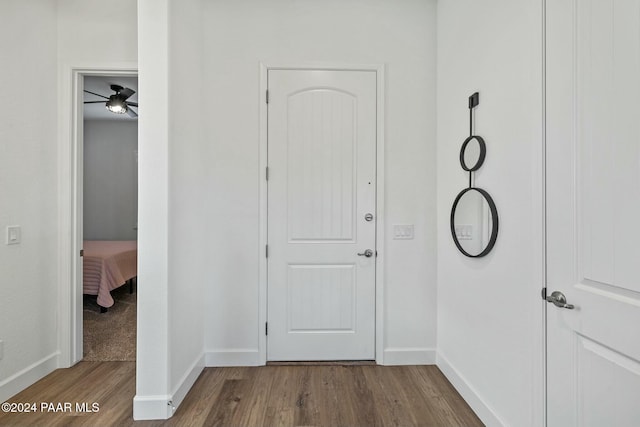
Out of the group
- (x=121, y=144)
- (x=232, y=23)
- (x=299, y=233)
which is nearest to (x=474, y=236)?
(x=299, y=233)

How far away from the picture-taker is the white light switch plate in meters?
2.41

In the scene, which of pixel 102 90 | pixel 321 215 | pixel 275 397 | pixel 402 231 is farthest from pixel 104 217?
pixel 402 231

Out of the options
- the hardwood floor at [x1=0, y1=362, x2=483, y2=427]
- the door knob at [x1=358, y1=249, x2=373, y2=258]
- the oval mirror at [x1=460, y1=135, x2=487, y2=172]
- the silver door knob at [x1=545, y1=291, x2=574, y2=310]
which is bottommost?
the hardwood floor at [x1=0, y1=362, x2=483, y2=427]

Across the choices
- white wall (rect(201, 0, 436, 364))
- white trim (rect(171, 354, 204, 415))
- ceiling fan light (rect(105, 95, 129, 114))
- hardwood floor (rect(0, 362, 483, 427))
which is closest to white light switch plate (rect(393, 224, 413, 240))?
white wall (rect(201, 0, 436, 364))

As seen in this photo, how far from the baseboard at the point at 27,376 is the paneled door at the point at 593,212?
9.90 feet

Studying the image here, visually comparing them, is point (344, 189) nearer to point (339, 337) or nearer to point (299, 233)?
point (299, 233)

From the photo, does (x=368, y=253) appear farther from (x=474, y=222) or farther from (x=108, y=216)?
(x=108, y=216)

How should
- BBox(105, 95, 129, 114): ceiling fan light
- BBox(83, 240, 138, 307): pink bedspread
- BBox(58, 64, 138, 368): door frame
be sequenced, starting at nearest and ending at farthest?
1. BBox(58, 64, 138, 368): door frame
2. BBox(83, 240, 138, 307): pink bedspread
3. BBox(105, 95, 129, 114): ceiling fan light

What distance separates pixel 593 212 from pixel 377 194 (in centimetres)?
141

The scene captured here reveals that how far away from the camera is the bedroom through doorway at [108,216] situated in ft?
8.88

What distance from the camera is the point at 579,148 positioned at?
115cm

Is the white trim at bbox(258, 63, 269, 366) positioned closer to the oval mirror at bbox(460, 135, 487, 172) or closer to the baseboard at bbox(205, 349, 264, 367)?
the baseboard at bbox(205, 349, 264, 367)

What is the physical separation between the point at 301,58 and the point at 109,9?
1.48 meters

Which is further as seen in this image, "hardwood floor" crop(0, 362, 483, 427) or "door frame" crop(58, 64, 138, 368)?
"door frame" crop(58, 64, 138, 368)
